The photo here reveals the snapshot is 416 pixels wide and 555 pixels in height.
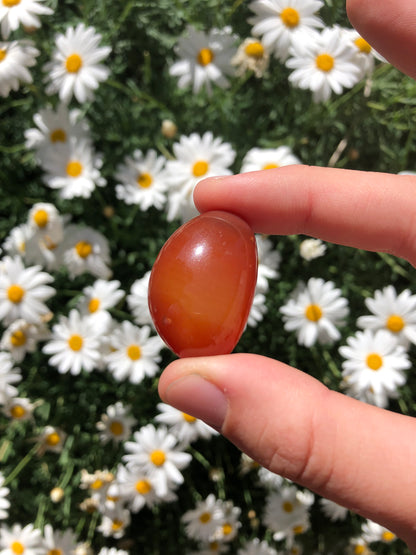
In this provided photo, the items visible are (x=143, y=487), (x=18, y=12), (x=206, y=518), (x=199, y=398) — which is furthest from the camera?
(x=206, y=518)

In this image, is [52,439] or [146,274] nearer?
[146,274]

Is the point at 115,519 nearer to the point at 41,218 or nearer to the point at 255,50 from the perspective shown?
the point at 41,218

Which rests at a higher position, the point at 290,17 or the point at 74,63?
the point at 290,17

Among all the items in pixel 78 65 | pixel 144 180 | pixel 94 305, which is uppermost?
pixel 78 65

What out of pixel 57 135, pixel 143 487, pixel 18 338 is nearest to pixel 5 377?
pixel 18 338

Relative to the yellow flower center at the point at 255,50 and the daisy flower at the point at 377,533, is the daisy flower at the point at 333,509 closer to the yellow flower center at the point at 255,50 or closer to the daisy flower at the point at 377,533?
the daisy flower at the point at 377,533
